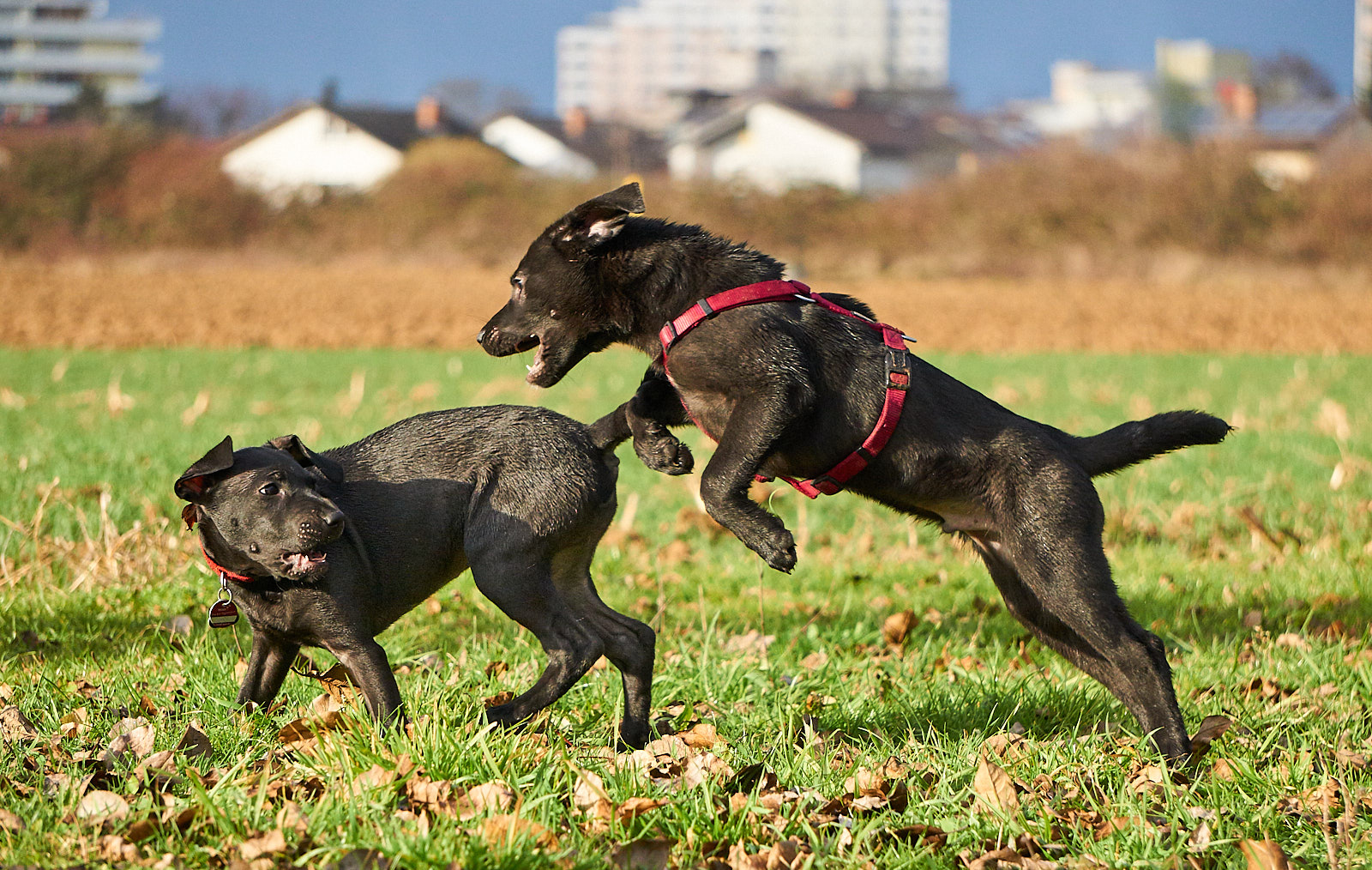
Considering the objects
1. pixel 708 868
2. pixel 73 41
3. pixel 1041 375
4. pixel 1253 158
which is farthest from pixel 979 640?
pixel 73 41

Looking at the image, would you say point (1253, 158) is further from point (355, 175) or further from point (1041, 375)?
point (355, 175)

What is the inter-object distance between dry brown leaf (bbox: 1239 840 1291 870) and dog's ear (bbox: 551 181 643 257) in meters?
2.72

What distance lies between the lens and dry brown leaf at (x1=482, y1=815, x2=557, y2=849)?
3.34m

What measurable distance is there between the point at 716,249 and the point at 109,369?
66.1 ft

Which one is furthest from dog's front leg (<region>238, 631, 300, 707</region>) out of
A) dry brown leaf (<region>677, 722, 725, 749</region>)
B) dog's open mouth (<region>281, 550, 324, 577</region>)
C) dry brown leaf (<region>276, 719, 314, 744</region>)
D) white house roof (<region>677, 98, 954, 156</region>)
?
white house roof (<region>677, 98, 954, 156</region>)

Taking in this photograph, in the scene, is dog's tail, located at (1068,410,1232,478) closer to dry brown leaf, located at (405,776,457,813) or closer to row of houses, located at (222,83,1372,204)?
dry brown leaf, located at (405,776,457,813)

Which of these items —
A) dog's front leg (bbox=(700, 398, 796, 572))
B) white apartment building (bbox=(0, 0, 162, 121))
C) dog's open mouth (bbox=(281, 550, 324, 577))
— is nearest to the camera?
dog's open mouth (bbox=(281, 550, 324, 577))

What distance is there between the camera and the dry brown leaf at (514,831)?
131 inches

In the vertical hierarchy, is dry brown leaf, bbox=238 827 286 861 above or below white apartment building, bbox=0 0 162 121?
above

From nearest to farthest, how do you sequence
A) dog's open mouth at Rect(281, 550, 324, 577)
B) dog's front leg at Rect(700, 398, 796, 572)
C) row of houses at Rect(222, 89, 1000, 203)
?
dog's open mouth at Rect(281, 550, 324, 577) → dog's front leg at Rect(700, 398, 796, 572) → row of houses at Rect(222, 89, 1000, 203)

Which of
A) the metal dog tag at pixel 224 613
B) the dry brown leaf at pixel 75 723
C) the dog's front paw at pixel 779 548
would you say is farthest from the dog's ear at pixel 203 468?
the dog's front paw at pixel 779 548

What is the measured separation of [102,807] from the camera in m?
3.53

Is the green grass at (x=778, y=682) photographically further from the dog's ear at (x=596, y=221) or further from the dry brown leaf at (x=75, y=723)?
the dog's ear at (x=596, y=221)

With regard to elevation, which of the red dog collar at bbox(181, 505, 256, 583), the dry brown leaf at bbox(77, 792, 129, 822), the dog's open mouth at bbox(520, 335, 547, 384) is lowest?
the dry brown leaf at bbox(77, 792, 129, 822)
